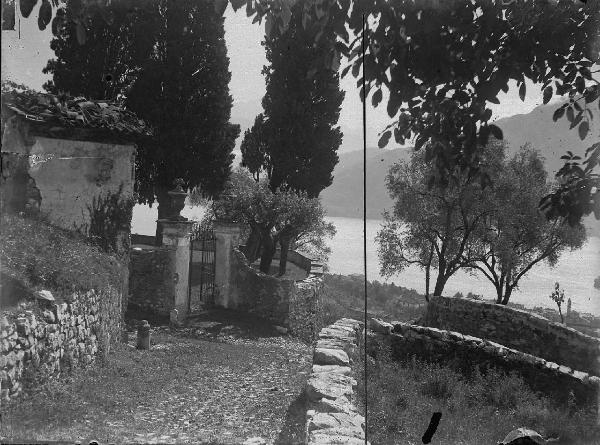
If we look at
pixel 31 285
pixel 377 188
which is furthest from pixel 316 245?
pixel 31 285

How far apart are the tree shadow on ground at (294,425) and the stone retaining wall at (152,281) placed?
9729mm

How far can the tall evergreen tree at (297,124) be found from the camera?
1980 centimetres

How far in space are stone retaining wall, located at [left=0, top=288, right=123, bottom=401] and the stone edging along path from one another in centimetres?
352

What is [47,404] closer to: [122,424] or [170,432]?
[122,424]

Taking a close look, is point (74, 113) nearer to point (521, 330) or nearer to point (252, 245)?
point (521, 330)

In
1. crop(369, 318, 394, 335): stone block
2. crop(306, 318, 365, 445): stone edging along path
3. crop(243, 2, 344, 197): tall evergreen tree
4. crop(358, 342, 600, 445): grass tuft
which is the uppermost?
crop(243, 2, 344, 197): tall evergreen tree

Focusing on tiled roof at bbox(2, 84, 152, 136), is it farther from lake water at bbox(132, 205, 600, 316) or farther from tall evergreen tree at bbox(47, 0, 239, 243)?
tall evergreen tree at bbox(47, 0, 239, 243)

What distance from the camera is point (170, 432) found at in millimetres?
5914

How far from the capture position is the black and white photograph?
4.35m

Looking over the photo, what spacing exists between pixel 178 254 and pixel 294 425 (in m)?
10.6

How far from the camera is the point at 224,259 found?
62.2ft

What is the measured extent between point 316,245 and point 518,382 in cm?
2026

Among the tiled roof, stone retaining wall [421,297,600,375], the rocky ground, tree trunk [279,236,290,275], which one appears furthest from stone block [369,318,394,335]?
tree trunk [279,236,290,275]

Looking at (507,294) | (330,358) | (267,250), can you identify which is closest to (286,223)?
(267,250)
